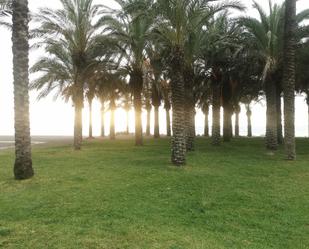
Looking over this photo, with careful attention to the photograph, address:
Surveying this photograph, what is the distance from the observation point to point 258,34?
21781 millimetres

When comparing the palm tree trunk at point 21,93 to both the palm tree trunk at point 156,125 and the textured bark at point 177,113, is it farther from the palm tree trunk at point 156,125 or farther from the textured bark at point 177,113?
the palm tree trunk at point 156,125

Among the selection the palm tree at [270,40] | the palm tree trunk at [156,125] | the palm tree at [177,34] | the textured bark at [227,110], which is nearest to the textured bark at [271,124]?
the palm tree at [270,40]

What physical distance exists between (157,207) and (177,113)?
6565 mm

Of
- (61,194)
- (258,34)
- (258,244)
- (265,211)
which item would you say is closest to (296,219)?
(265,211)

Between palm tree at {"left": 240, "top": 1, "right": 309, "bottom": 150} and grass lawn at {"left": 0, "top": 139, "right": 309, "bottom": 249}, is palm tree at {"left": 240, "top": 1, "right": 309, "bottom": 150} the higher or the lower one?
the higher one

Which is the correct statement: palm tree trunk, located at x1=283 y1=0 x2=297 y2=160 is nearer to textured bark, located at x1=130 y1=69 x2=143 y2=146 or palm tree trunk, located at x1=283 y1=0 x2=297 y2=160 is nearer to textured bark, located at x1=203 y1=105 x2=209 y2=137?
textured bark, located at x1=130 y1=69 x2=143 y2=146

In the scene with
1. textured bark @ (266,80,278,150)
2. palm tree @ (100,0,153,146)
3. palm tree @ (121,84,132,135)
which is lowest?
textured bark @ (266,80,278,150)

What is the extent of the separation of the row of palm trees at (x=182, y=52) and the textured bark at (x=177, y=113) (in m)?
0.04

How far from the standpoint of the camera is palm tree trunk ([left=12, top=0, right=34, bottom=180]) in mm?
13641

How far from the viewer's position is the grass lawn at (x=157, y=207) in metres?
8.38

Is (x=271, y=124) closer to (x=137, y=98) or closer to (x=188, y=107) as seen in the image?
(x=188, y=107)

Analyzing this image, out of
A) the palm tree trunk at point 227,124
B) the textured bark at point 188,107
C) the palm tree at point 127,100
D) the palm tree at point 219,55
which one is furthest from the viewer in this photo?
the palm tree at point 127,100

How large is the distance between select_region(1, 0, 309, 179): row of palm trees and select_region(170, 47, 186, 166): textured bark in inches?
1.5

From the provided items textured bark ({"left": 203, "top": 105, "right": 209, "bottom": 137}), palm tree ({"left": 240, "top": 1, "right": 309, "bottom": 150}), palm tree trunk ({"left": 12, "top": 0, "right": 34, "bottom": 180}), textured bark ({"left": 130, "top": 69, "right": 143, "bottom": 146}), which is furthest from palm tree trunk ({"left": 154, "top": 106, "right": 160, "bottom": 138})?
palm tree trunk ({"left": 12, "top": 0, "right": 34, "bottom": 180})
